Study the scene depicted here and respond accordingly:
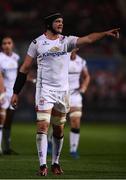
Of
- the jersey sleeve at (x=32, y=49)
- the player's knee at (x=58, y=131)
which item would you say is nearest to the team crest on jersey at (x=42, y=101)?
the player's knee at (x=58, y=131)

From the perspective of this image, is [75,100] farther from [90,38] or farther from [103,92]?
[103,92]

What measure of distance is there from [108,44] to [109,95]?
3.00m

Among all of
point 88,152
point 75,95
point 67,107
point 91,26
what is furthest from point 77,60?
point 91,26

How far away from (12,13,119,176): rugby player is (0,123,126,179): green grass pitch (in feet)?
1.76

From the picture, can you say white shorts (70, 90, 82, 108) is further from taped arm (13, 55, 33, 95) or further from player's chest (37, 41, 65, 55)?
player's chest (37, 41, 65, 55)

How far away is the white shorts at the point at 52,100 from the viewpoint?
11.3 metres

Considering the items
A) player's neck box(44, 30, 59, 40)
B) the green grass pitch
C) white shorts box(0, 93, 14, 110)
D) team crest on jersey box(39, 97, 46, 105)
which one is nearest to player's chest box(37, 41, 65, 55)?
player's neck box(44, 30, 59, 40)

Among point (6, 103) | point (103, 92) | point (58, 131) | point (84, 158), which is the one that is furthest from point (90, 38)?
point (103, 92)

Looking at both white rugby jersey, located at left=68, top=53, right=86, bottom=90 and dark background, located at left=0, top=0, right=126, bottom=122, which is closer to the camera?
white rugby jersey, located at left=68, top=53, right=86, bottom=90

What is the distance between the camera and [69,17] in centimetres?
3266

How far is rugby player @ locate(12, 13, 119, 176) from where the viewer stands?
11.2m

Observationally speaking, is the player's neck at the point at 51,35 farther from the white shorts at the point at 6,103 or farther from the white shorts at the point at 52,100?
the white shorts at the point at 6,103

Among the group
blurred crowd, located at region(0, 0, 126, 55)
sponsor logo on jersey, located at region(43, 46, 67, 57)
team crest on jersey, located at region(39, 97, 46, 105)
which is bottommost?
team crest on jersey, located at region(39, 97, 46, 105)

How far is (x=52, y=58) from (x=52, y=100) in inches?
25.3
